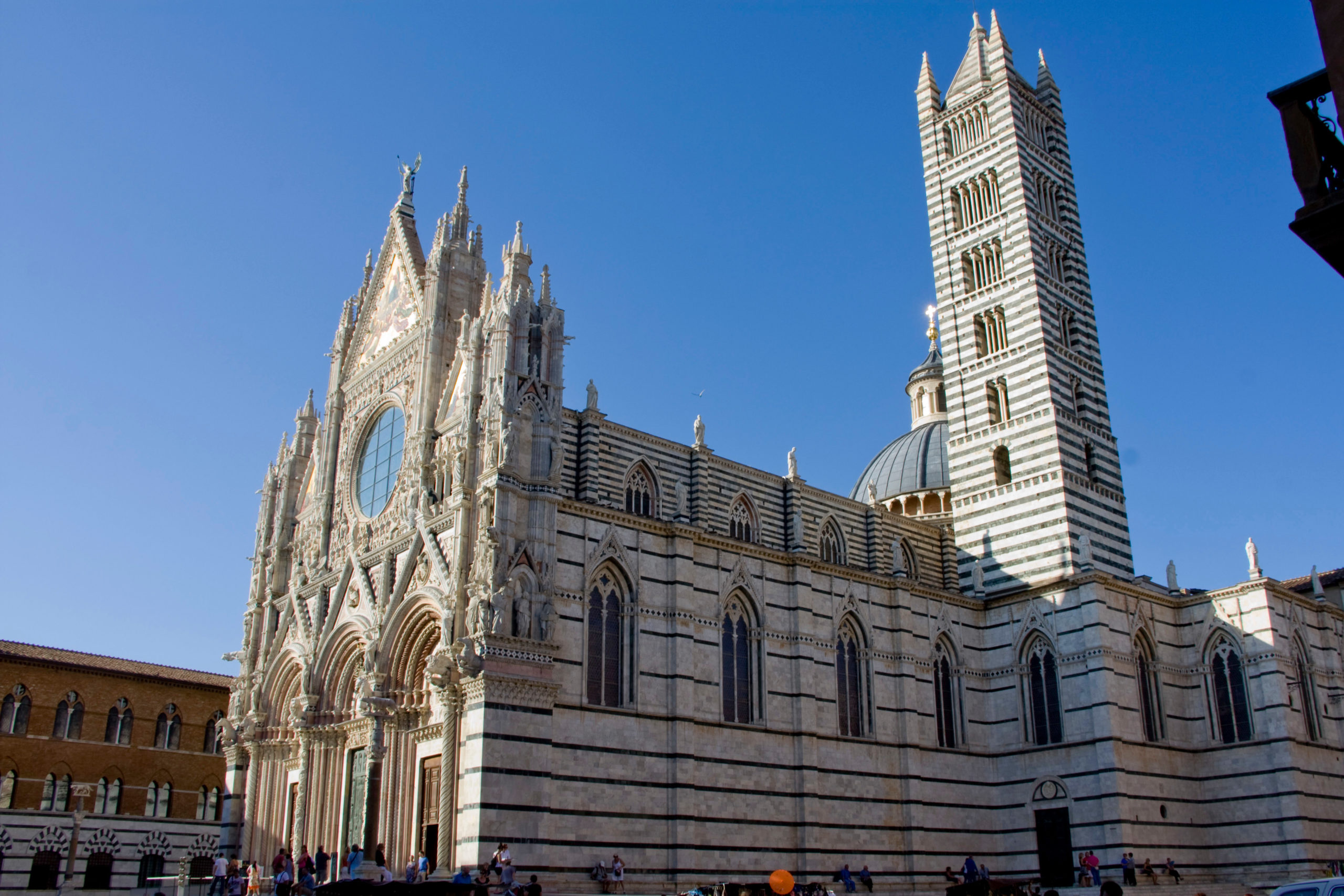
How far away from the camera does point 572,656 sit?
80.5 feet

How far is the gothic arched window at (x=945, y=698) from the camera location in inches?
1247

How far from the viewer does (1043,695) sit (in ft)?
104

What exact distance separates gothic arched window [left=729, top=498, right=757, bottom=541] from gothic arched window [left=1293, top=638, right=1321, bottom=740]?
50.4 feet

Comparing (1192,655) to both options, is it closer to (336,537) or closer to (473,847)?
(473,847)

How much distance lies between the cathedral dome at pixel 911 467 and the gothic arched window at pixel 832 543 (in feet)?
32.8

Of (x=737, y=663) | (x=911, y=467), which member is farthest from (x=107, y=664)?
(x=911, y=467)

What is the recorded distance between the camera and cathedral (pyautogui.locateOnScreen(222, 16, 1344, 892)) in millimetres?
24156

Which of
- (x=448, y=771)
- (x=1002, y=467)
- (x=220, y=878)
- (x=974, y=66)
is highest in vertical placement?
(x=974, y=66)

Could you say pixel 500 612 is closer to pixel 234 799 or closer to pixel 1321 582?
pixel 234 799

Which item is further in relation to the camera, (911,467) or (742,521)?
(911,467)

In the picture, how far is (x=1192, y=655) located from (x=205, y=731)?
31.0m

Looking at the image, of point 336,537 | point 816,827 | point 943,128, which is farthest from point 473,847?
point 943,128

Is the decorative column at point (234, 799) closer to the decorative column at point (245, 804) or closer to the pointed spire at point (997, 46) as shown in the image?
the decorative column at point (245, 804)

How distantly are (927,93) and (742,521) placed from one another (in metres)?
17.7
